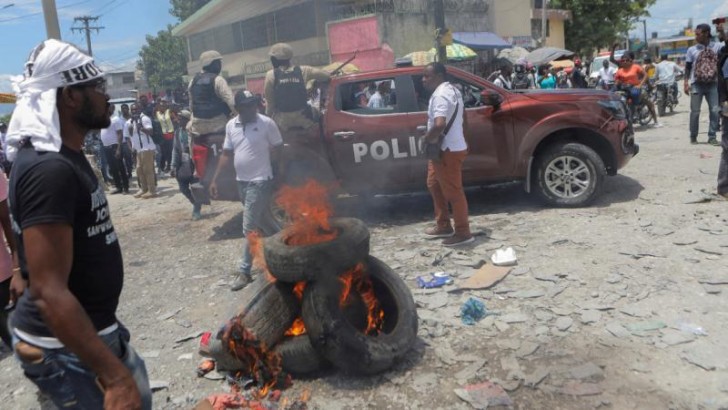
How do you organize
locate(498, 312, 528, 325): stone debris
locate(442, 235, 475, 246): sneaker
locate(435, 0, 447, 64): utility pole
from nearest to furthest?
locate(498, 312, 528, 325): stone debris
locate(442, 235, 475, 246): sneaker
locate(435, 0, 447, 64): utility pole

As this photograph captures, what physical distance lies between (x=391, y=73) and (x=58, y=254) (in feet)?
19.0

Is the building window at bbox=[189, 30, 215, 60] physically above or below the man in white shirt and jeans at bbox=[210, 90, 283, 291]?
above

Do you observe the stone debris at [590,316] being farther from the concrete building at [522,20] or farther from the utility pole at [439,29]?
the concrete building at [522,20]

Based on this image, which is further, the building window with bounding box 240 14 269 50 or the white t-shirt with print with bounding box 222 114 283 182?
the building window with bounding box 240 14 269 50

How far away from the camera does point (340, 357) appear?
11.1 feet

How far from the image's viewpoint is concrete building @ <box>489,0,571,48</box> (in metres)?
29.5

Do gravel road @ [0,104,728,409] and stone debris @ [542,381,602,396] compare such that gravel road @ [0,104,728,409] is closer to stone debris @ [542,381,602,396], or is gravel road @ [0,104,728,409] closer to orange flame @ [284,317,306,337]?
stone debris @ [542,381,602,396]

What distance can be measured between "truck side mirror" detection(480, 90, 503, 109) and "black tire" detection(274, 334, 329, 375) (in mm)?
4199

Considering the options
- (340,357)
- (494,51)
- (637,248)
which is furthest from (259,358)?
(494,51)

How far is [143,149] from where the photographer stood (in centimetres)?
1126

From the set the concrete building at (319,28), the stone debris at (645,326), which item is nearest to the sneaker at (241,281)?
the stone debris at (645,326)

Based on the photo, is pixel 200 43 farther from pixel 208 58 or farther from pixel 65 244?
pixel 65 244

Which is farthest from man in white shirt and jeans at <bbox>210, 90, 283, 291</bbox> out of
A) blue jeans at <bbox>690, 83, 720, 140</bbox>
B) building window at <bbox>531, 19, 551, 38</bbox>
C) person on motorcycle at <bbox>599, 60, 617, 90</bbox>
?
building window at <bbox>531, 19, 551, 38</bbox>

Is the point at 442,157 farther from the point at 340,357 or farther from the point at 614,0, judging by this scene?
the point at 614,0
